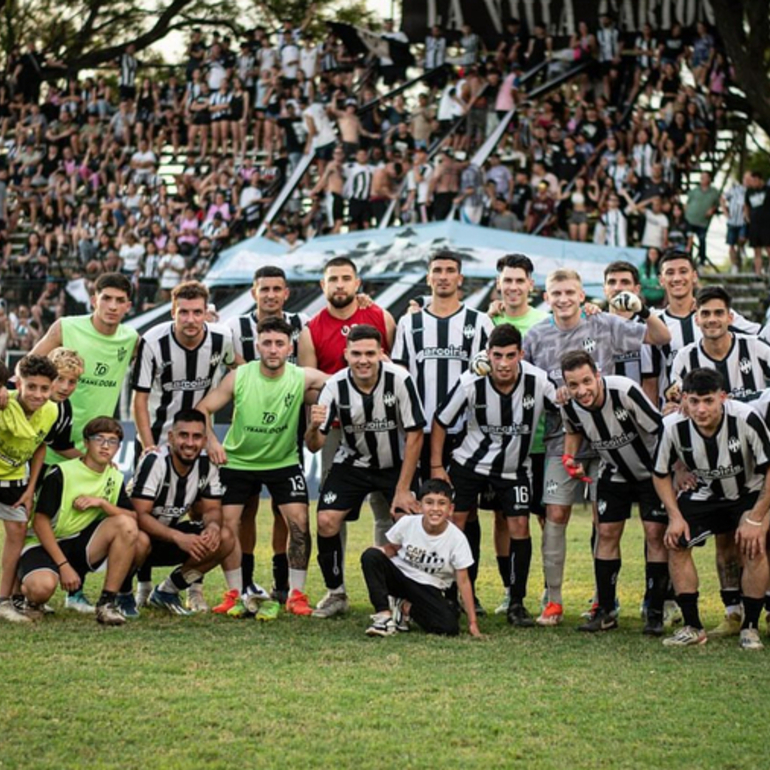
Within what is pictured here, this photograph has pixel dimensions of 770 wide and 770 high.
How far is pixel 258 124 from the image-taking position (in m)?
24.4

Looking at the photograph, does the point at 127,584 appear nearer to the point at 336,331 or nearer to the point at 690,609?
the point at 336,331

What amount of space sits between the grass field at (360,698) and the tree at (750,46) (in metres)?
14.7

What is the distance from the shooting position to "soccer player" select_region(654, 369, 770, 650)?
7.38m

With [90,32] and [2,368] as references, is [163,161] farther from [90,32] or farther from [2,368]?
[2,368]

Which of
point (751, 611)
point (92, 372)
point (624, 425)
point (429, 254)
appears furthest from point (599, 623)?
point (429, 254)

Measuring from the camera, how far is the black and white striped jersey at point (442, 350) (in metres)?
8.59

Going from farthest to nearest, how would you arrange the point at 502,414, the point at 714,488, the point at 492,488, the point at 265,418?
the point at 265,418 → the point at 492,488 → the point at 502,414 → the point at 714,488

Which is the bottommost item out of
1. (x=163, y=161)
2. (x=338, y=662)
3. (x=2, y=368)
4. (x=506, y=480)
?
(x=338, y=662)

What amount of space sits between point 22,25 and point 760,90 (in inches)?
680

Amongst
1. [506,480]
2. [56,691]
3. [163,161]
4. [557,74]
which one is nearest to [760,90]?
[557,74]

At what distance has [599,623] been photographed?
26.0 feet

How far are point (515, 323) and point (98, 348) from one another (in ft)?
8.49

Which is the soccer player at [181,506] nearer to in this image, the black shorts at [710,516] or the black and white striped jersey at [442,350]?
the black and white striped jersey at [442,350]

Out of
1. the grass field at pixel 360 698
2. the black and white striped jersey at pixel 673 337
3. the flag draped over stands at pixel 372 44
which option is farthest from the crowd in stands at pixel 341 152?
the grass field at pixel 360 698
